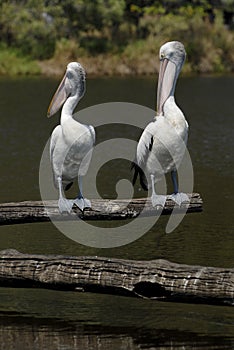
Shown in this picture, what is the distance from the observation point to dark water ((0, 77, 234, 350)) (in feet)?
25.3

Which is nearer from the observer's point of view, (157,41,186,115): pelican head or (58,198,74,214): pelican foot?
(58,198,74,214): pelican foot

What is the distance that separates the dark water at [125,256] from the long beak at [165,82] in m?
1.77

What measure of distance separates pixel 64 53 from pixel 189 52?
4799mm

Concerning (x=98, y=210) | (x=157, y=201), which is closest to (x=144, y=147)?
(x=157, y=201)

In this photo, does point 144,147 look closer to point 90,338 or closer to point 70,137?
point 70,137

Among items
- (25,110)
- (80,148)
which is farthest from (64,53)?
(80,148)

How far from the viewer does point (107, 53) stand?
130ft

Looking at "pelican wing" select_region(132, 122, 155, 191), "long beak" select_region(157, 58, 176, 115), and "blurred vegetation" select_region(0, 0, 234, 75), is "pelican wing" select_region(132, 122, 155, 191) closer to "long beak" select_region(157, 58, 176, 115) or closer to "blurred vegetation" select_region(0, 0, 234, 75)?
"long beak" select_region(157, 58, 176, 115)

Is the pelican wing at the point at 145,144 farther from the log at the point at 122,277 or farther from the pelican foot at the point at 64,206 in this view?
the log at the point at 122,277

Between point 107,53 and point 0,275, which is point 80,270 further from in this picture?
point 107,53

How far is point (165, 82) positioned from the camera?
362 inches

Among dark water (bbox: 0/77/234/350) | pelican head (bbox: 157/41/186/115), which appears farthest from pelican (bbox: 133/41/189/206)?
dark water (bbox: 0/77/234/350)

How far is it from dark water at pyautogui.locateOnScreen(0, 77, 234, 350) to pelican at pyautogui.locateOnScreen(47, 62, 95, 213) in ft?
3.24

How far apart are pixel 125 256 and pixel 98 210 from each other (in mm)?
2122
